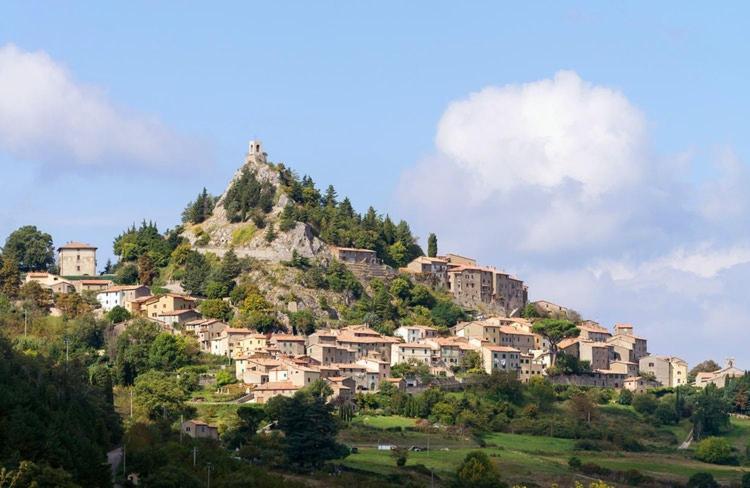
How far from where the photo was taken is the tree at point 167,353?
108 metres

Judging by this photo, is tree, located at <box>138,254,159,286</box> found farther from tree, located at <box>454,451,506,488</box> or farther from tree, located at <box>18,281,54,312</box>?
tree, located at <box>454,451,506,488</box>

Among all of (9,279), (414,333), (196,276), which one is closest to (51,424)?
(9,279)

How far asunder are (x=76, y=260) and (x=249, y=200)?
14.3 m

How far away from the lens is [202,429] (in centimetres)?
9294

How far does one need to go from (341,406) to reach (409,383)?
10005 mm

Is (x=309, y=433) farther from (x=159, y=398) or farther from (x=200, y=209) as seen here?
(x=200, y=209)

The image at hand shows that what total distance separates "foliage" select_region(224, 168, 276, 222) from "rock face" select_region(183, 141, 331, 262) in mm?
512

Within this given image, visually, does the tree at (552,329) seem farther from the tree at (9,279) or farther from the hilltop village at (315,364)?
the tree at (9,279)

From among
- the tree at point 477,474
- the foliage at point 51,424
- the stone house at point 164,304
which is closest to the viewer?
the foliage at point 51,424

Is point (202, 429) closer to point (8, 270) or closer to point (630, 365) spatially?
point (8, 270)

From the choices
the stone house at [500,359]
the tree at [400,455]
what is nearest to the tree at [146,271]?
the stone house at [500,359]

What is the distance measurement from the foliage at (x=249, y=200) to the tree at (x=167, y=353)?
869 inches

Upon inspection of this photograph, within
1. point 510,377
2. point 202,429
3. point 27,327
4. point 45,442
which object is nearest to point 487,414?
point 510,377

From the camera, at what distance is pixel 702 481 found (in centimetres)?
9431
